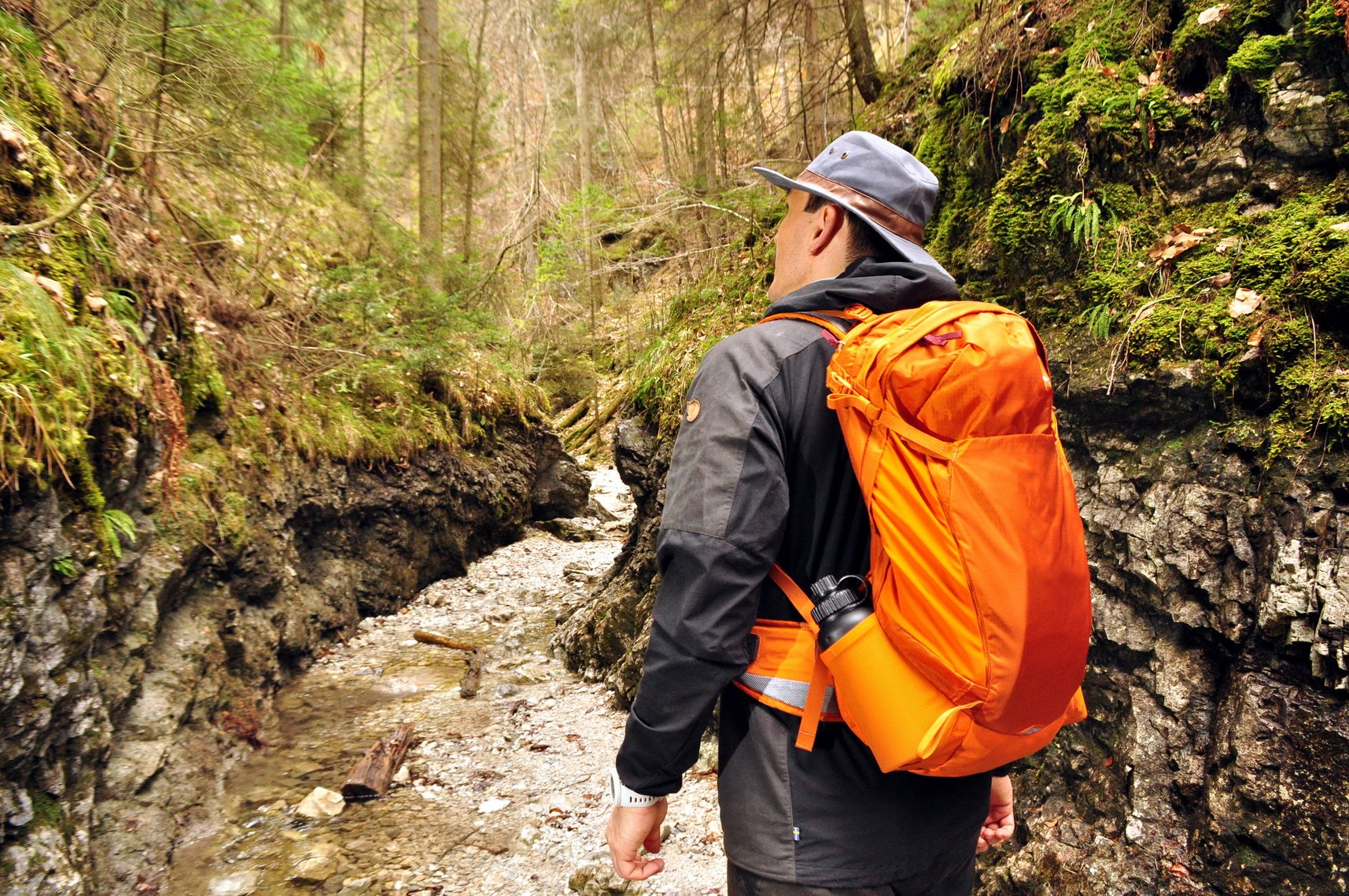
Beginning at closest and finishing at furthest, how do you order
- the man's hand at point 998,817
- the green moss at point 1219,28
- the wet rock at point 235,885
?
the man's hand at point 998,817, the green moss at point 1219,28, the wet rock at point 235,885

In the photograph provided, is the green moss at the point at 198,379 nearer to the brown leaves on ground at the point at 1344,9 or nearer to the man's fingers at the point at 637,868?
the man's fingers at the point at 637,868

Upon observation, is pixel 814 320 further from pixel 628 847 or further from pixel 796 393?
pixel 628 847

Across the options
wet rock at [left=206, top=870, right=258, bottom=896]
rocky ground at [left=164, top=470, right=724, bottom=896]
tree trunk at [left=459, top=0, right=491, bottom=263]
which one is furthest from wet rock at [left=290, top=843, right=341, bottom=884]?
tree trunk at [left=459, top=0, right=491, bottom=263]

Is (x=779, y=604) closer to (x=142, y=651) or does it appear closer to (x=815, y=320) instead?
(x=815, y=320)

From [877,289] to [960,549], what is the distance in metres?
0.63

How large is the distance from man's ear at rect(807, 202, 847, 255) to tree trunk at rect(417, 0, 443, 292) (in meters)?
9.66

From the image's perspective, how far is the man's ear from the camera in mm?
1685

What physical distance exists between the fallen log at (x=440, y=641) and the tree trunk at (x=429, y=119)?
19.4 ft

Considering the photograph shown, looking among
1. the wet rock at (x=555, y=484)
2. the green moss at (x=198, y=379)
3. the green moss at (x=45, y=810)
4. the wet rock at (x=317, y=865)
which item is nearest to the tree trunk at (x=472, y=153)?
the wet rock at (x=555, y=484)

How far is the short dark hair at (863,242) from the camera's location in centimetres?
168

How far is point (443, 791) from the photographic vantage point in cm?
471

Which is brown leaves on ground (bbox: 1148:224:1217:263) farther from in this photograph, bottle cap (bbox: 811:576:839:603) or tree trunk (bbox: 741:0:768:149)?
tree trunk (bbox: 741:0:768:149)

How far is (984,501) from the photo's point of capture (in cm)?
125

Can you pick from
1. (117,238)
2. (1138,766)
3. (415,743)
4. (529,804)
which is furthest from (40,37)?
(1138,766)
